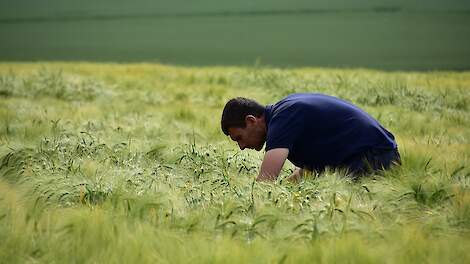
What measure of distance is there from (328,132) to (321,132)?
0.06m

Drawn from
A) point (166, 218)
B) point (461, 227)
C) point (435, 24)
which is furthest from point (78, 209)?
point (435, 24)

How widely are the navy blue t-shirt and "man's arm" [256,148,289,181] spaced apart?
215 mm

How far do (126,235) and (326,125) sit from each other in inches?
76.1

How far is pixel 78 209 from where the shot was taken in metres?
4.17

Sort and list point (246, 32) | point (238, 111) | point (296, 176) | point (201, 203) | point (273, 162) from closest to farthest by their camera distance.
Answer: point (201, 203) < point (273, 162) < point (238, 111) < point (296, 176) < point (246, 32)

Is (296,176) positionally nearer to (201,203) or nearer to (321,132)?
(321,132)

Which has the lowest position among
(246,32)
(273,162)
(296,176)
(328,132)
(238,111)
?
(296,176)

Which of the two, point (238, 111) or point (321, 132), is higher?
point (238, 111)

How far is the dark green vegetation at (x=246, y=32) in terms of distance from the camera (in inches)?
944

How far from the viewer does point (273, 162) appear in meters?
4.61

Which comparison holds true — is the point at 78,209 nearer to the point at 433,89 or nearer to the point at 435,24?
the point at 433,89

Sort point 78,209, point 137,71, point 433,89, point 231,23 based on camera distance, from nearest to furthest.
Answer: point 78,209 → point 433,89 → point 137,71 → point 231,23

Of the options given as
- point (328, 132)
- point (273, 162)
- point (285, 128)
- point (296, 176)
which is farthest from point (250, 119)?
point (296, 176)

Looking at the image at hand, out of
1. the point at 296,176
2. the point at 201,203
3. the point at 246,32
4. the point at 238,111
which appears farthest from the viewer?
the point at 246,32
